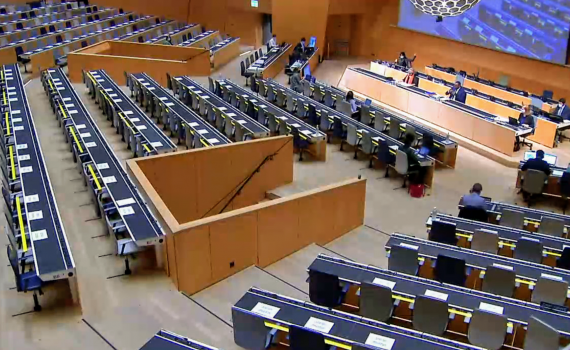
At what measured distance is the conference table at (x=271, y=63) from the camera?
710 inches

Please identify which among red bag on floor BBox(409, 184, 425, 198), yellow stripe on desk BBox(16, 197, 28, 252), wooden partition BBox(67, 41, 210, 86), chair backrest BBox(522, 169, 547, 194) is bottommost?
red bag on floor BBox(409, 184, 425, 198)

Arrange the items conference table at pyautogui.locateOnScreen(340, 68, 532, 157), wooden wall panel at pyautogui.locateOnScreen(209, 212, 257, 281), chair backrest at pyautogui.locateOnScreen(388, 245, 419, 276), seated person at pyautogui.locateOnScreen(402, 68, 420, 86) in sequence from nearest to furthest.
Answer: wooden wall panel at pyautogui.locateOnScreen(209, 212, 257, 281) < chair backrest at pyautogui.locateOnScreen(388, 245, 419, 276) < conference table at pyautogui.locateOnScreen(340, 68, 532, 157) < seated person at pyautogui.locateOnScreen(402, 68, 420, 86)

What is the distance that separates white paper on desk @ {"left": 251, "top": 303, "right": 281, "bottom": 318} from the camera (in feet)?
16.3

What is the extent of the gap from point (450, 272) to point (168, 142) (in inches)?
217

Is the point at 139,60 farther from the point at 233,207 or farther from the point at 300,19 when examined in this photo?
the point at 233,207

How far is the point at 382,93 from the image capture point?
55.9 feet

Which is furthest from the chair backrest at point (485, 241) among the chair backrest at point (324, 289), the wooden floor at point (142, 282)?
the chair backrest at point (324, 289)

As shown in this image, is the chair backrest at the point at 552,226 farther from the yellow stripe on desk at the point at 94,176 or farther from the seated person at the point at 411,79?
the seated person at the point at 411,79

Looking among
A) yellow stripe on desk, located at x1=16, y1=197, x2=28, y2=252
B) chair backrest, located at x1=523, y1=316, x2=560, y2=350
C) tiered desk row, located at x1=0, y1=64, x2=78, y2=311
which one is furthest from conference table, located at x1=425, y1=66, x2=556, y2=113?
yellow stripe on desk, located at x1=16, y1=197, x2=28, y2=252

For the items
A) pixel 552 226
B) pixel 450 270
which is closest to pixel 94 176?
pixel 450 270

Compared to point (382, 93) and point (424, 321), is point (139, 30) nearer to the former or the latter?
point (382, 93)

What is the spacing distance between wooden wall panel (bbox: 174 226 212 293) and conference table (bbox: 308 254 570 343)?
130 cm

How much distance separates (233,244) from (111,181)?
230 centimetres

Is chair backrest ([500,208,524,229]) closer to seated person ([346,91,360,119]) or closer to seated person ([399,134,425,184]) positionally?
seated person ([399,134,425,184])
